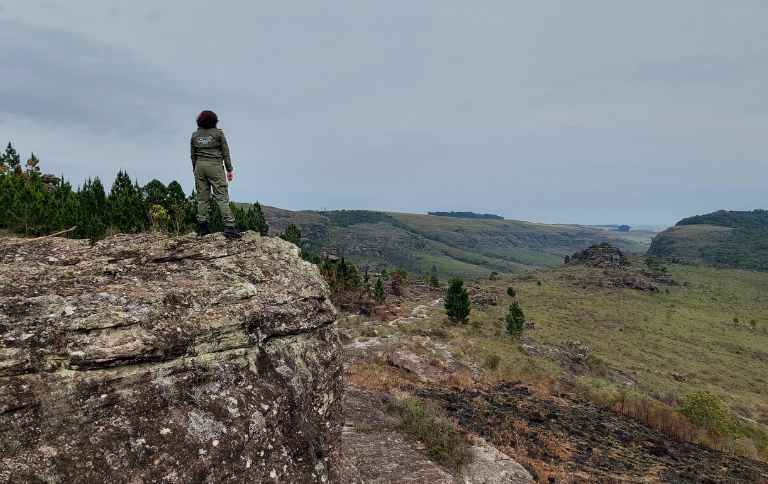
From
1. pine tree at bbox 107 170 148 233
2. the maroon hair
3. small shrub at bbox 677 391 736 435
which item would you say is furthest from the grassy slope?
pine tree at bbox 107 170 148 233

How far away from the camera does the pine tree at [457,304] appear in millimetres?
50094

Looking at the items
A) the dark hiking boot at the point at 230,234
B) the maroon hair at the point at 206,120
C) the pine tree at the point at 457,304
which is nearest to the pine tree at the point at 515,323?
the pine tree at the point at 457,304

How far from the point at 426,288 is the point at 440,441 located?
88872 mm

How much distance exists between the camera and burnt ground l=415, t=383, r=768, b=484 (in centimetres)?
1338

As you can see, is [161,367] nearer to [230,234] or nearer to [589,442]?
[230,234]

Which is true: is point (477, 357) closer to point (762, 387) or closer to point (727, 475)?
point (727, 475)

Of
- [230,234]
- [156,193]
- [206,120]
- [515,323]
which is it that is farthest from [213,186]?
[515,323]

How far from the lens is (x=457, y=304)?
50812 mm

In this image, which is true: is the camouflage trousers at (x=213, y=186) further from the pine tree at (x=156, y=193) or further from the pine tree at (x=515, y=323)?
the pine tree at (x=515, y=323)

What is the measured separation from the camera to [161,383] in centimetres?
489

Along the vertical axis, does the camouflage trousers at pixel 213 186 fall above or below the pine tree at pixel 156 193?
below

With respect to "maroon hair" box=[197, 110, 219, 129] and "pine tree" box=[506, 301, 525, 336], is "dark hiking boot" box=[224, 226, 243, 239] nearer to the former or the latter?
"maroon hair" box=[197, 110, 219, 129]

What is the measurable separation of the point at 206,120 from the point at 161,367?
19.9 ft

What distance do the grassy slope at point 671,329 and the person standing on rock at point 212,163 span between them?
37413 millimetres
